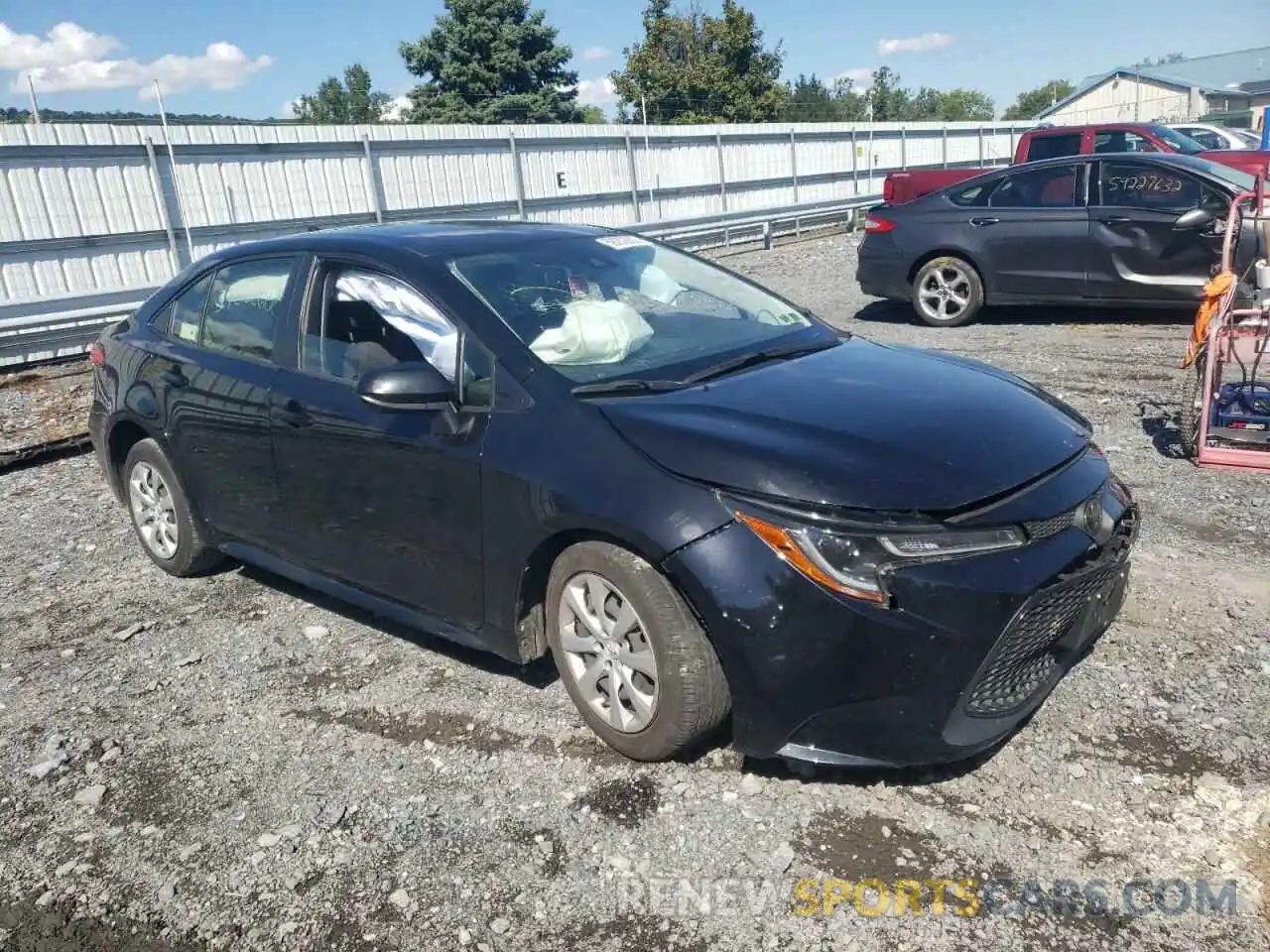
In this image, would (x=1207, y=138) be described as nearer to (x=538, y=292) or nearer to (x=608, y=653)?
(x=538, y=292)

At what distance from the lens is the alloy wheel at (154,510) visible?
4.86 meters

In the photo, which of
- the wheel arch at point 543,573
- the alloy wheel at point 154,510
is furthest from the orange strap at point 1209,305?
the alloy wheel at point 154,510

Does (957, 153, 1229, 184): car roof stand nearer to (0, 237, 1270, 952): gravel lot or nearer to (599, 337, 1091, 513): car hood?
(0, 237, 1270, 952): gravel lot

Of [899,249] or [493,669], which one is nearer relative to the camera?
[493,669]

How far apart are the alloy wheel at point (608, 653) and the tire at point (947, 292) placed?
25.3ft

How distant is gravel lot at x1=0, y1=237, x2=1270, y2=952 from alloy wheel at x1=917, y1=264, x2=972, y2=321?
575 cm

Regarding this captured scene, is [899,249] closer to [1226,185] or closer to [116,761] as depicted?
[1226,185]

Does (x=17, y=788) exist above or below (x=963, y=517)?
below

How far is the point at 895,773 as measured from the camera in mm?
3070

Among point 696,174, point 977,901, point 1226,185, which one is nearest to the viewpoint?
point 977,901

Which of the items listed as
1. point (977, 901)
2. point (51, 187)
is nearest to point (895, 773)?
point (977, 901)

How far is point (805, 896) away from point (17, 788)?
2591 millimetres

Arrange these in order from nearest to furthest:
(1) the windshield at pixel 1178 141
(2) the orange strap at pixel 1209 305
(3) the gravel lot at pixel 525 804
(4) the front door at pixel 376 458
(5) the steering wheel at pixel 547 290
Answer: (3) the gravel lot at pixel 525 804, (4) the front door at pixel 376 458, (5) the steering wheel at pixel 547 290, (2) the orange strap at pixel 1209 305, (1) the windshield at pixel 1178 141

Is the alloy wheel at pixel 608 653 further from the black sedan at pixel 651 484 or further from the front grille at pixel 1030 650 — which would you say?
the front grille at pixel 1030 650
